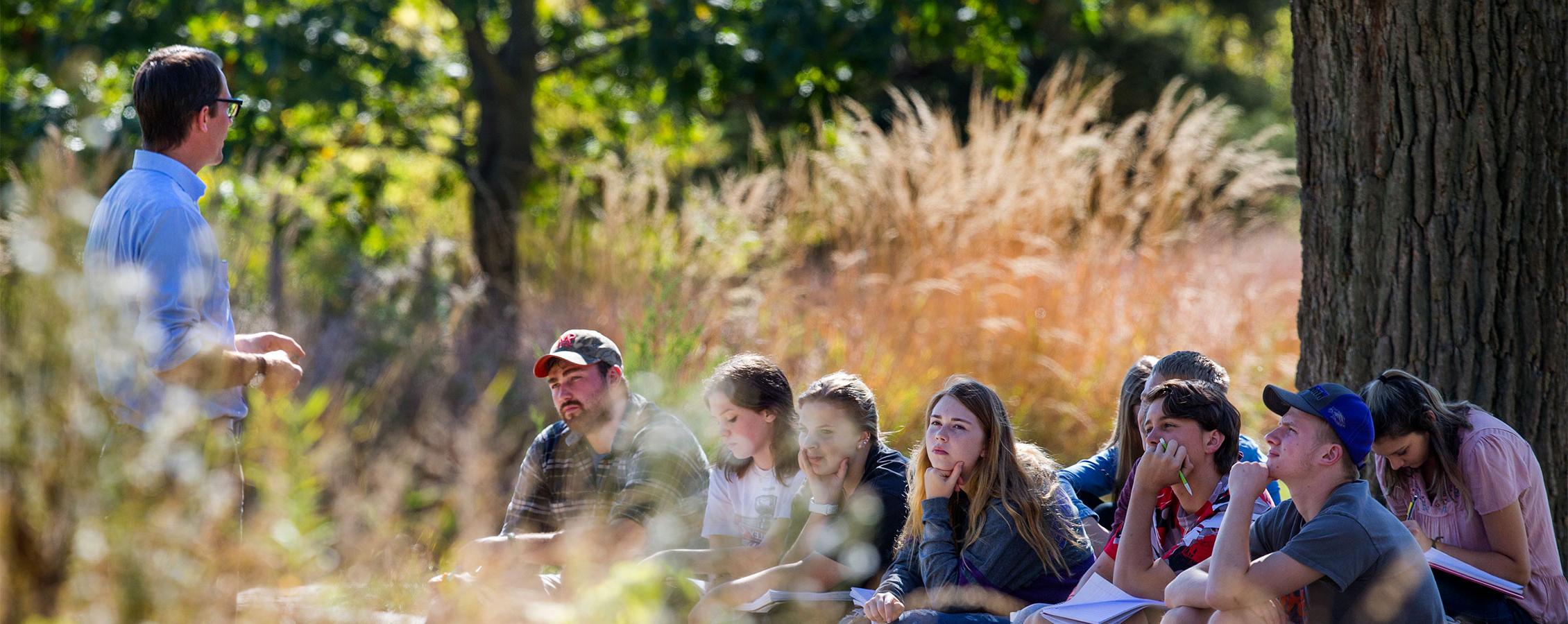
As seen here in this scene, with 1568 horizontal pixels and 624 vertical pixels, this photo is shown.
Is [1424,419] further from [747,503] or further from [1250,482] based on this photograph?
[747,503]

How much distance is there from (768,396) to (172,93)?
166 cm

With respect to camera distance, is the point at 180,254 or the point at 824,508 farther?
the point at 824,508

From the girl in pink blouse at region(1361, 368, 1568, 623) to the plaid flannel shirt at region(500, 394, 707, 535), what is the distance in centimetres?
186

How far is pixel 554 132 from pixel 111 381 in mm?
8220

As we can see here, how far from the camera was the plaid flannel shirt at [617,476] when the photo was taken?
152 inches

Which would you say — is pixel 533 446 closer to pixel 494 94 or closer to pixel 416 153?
pixel 494 94

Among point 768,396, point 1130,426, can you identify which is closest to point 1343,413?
point 1130,426

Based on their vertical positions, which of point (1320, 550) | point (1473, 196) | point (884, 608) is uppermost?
point (1473, 196)

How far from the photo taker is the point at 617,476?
3996 mm

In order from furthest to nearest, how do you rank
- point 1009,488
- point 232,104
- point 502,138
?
point 502,138 < point 1009,488 < point 232,104

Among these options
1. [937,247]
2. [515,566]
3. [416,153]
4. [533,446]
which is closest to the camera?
[515,566]

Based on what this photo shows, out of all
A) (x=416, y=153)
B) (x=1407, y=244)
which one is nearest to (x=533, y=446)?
(x=1407, y=244)

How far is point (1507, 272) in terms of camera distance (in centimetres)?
372

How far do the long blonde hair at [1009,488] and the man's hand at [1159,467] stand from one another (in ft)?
0.97
